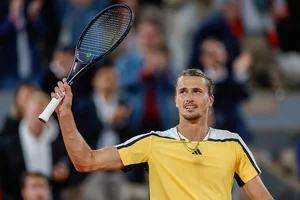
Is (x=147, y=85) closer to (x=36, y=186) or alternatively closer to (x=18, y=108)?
(x=18, y=108)

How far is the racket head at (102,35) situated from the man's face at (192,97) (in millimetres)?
540

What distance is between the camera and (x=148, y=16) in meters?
11.5

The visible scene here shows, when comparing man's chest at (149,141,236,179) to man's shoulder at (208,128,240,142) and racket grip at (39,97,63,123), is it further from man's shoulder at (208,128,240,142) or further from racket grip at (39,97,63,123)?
racket grip at (39,97,63,123)

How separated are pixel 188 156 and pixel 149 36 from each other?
15.0ft

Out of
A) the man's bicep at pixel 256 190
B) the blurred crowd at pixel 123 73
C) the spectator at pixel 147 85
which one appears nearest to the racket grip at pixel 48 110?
the man's bicep at pixel 256 190

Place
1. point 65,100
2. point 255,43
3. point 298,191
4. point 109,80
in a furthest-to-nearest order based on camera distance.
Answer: point 255,43 → point 298,191 → point 109,80 → point 65,100

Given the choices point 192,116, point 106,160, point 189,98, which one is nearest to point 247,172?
point 192,116

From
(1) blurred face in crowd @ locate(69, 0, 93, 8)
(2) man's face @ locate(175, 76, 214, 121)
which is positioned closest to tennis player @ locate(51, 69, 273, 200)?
(2) man's face @ locate(175, 76, 214, 121)

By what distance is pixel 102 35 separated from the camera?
6523 mm

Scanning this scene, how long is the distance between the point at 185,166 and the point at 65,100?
900 millimetres

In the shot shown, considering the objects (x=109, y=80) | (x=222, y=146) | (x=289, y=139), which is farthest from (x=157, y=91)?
(x=222, y=146)

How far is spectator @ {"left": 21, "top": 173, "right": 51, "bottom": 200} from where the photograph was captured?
28.8 feet

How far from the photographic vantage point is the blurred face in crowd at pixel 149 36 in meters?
10.6

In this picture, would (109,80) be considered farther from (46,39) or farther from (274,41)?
(274,41)
